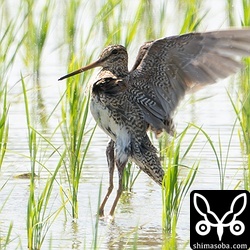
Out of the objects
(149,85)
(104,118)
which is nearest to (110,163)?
(104,118)

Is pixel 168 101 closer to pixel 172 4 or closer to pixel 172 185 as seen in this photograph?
pixel 172 185

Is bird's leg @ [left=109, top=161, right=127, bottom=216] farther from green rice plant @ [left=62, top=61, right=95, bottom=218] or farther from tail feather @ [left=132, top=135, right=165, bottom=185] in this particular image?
green rice plant @ [left=62, top=61, right=95, bottom=218]

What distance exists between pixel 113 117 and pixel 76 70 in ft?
1.44

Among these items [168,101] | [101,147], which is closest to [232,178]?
[168,101]

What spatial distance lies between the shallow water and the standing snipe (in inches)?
8.6

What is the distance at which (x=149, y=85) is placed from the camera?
7078 mm

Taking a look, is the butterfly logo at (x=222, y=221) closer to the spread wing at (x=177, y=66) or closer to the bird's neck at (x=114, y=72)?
the spread wing at (x=177, y=66)

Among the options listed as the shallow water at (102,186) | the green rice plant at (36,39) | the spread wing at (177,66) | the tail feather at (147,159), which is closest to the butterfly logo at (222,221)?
the shallow water at (102,186)

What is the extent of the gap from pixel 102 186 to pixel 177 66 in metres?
1.10

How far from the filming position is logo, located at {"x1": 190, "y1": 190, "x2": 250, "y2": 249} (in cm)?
570

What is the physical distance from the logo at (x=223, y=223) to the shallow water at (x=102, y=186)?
0.32 metres

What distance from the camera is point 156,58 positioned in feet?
22.8

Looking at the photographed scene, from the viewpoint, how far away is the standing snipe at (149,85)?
684 cm

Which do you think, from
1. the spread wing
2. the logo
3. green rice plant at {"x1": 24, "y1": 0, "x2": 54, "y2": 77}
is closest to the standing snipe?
the spread wing
